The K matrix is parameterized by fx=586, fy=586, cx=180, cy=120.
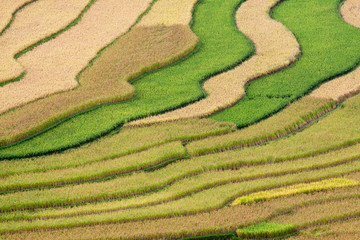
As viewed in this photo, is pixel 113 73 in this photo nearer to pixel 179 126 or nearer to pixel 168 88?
pixel 168 88

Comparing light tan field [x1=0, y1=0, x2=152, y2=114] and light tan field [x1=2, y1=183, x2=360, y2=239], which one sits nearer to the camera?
light tan field [x1=2, y1=183, x2=360, y2=239]

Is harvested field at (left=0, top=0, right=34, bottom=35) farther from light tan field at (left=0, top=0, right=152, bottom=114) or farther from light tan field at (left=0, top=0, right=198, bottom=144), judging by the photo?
light tan field at (left=0, top=0, right=198, bottom=144)

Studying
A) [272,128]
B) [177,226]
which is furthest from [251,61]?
[177,226]

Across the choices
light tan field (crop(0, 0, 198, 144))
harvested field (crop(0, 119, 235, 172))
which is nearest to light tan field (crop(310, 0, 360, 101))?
harvested field (crop(0, 119, 235, 172))

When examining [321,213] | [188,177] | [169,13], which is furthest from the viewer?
[169,13]

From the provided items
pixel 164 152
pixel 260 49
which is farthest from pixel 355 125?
pixel 260 49

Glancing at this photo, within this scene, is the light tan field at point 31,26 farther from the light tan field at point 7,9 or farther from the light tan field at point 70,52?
the light tan field at point 70,52

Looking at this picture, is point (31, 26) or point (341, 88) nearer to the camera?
point (341, 88)
